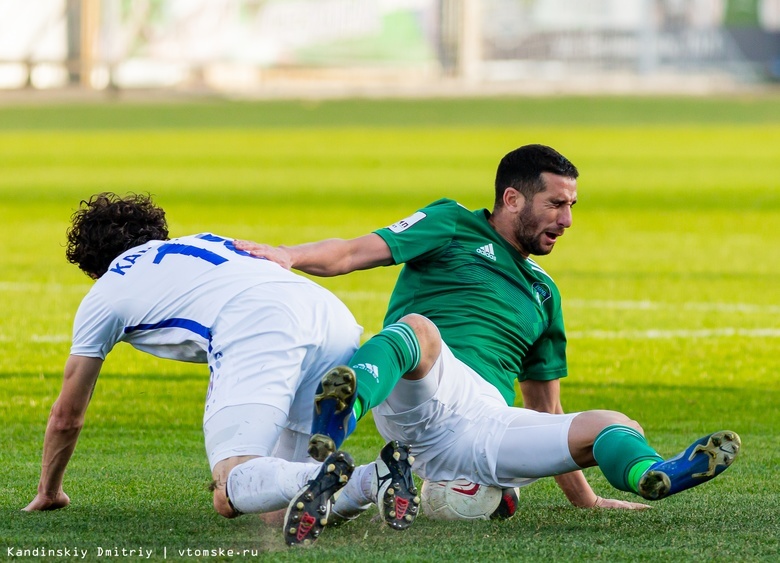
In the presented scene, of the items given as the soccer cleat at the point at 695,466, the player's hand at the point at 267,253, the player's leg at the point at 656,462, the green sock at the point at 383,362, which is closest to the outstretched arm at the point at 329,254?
the player's hand at the point at 267,253

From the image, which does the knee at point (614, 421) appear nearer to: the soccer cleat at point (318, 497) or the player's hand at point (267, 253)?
the soccer cleat at point (318, 497)

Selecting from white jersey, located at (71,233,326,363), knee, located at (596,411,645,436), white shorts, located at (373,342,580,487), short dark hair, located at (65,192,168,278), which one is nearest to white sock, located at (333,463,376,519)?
white shorts, located at (373,342,580,487)

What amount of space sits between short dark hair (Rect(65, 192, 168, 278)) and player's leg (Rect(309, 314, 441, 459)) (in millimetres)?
1050

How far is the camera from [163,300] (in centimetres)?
497

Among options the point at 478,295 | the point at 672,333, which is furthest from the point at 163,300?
the point at 672,333

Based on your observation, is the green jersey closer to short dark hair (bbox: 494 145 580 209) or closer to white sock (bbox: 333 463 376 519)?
short dark hair (bbox: 494 145 580 209)

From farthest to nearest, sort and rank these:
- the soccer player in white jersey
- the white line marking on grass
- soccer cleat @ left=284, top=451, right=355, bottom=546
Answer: the white line marking on grass < the soccer player in white jersey < soccer cleat @ left=284, top=451, right=355, bottom=546

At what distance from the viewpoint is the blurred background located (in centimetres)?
5581

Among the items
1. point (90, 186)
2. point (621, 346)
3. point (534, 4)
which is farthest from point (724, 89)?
point (621, 346)

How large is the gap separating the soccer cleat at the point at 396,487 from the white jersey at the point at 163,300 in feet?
2.54

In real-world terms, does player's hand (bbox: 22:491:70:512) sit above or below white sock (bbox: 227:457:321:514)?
below

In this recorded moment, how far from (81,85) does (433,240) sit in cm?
5245

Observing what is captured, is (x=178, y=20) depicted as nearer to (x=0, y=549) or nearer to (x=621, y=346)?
(x=621, y=346)

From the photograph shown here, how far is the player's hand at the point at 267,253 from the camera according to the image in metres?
5.30
